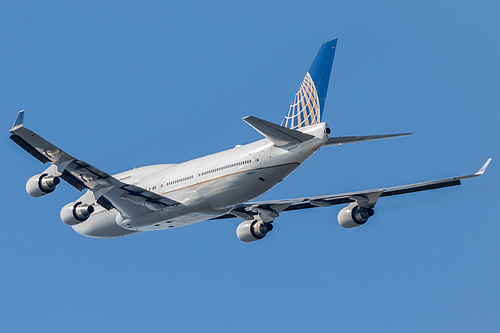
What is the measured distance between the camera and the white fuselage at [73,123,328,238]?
41.6 m

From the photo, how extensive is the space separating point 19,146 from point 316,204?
15.0 meters

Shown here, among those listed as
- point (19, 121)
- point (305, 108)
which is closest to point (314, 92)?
point (305, 108)

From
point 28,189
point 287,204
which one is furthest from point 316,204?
point 28,189

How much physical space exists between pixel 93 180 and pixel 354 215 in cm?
1295

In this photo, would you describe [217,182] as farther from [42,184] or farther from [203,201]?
[42,184]

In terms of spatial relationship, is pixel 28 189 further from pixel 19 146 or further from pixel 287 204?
pixel 287 204

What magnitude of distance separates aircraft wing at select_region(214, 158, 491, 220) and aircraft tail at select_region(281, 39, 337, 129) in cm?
551

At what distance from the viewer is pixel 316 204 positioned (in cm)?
4800

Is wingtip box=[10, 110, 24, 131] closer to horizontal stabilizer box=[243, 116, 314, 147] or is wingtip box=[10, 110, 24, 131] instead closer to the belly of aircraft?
the belly of aircraft

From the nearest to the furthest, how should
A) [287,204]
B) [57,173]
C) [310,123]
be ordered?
[310,123], [57,173], [287,204]

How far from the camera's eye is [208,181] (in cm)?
4400

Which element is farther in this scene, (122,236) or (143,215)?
(122,236)

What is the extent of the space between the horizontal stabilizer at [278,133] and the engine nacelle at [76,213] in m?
11.2

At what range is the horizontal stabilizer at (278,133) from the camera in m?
38.9
